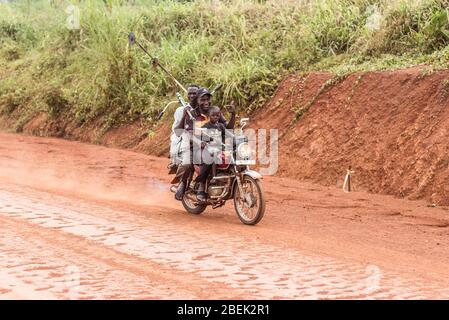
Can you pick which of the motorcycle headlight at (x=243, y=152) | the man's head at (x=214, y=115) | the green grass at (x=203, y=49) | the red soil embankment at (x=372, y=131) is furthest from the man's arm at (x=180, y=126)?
the green grass at (x=203, y=49)

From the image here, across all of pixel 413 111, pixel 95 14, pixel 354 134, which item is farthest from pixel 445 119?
pixel 95 14

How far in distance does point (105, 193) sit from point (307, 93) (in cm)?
452

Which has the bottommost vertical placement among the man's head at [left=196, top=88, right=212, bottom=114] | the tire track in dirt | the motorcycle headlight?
the tire track in dirt

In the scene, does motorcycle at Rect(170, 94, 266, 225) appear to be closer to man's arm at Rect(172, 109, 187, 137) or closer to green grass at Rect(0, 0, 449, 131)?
man's arm at Rect(172, 109, 187, 137)

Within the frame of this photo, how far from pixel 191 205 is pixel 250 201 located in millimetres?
1270

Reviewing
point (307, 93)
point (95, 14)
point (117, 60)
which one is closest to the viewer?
point (307, 93)

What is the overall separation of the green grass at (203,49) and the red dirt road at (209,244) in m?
3.28

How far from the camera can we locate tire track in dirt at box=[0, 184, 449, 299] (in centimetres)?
626

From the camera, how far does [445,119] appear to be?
1197 cm

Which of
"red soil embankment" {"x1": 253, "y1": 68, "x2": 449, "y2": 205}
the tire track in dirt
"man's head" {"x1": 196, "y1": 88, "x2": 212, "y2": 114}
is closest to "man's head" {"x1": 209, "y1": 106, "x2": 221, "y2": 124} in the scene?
"man's head" {"x1": 196, "y1": 88, "x2": 212, "y2": 114}

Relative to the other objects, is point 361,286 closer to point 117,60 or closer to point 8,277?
point 8,277

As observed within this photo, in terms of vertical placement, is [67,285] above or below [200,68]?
below

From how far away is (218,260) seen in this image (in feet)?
24.2

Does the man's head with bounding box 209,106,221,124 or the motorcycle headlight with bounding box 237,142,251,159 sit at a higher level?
the man's head with bounding box 209,106,221,124
